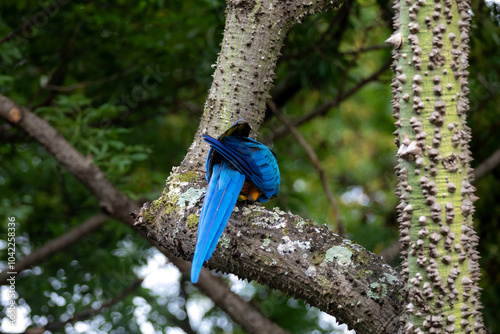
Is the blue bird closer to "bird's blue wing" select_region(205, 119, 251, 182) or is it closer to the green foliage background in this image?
"bird's blue wing" select_region(205, 119, 251, 182)

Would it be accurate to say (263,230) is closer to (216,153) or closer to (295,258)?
(295,258)

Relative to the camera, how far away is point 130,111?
14.8ft

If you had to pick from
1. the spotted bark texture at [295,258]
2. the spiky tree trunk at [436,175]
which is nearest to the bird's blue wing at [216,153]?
the spotted bark texture at [295,258]

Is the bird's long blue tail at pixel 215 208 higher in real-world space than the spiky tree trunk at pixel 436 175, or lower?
lower

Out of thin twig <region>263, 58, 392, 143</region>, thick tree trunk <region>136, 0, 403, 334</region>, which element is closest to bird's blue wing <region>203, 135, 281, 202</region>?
thick tree trunk <region>136, 0, 403, 334</region>

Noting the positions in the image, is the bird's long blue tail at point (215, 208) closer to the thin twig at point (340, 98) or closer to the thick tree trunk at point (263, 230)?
the thick tree trunk at point (263, 230)

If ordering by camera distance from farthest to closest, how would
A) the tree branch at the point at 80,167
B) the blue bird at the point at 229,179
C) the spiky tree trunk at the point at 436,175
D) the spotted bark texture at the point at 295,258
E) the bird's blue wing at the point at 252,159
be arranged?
the tree branch at the point at 80,167
the bird's blue wing at the point at 252,159
the blue bird at the point at 229,179
the spotted bark texture at the point at 295,258
the spiky tree trunk at the point at 436,175

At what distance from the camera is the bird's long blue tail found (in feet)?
5.54

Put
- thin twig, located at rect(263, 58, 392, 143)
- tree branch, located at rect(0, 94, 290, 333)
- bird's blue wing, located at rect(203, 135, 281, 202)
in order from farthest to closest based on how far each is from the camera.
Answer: thin twig, located at rect(263, 58, 392, 143) → tree branch, located at rect(0, 94, 290, 333) → bird's blue wing, located at rect(203, 135, 281, 202)

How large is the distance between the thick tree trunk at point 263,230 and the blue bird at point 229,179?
72 mm

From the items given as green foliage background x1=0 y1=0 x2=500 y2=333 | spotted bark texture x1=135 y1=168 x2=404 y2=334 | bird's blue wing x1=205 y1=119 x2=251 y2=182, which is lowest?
green foliage background x1=0 y1=0 x2=500 y2=333

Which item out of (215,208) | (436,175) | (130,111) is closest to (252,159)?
(215,208)

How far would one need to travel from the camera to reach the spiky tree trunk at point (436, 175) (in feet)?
4.76

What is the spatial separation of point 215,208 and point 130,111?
9.71ft
